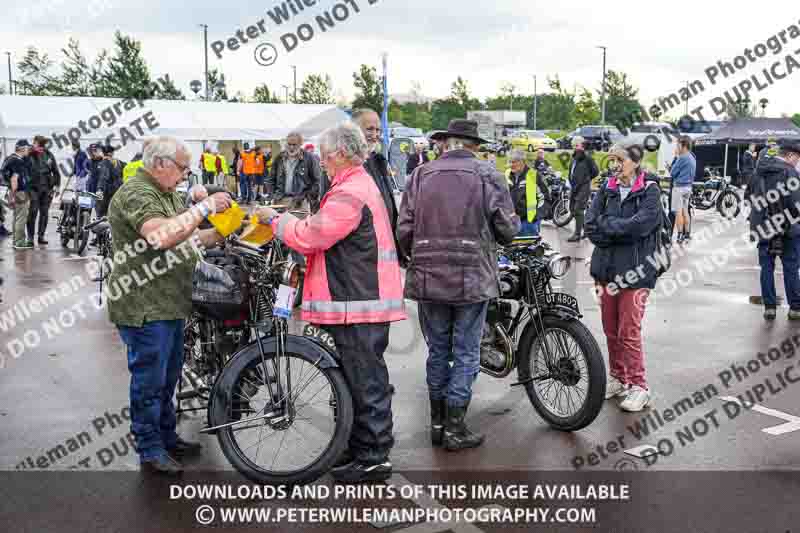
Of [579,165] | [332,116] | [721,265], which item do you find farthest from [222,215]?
[332,116]

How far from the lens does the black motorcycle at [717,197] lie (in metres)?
22.1

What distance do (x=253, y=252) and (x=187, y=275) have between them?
1.43ft

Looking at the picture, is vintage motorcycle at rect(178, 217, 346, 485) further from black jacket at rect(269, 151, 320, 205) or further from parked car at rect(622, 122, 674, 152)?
black jacket at rect(269, 151, 320, 205)

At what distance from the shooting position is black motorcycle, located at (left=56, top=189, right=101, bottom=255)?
14.4 m

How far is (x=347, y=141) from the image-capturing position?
4426 millimetres

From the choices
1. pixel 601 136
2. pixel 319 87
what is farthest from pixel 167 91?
pixel 601 136

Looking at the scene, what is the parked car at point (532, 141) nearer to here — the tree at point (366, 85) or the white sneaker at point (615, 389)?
the tree at point (366, 85)

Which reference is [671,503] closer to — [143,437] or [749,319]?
[143,437]

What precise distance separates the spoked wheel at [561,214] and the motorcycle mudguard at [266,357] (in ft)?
48.7

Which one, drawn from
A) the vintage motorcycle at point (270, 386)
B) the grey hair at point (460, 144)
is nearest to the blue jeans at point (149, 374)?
the vintage motorcycle at point (270, 386)

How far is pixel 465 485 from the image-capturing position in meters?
4.47

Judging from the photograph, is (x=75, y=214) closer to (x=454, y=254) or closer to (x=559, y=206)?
(x=559, y=206)

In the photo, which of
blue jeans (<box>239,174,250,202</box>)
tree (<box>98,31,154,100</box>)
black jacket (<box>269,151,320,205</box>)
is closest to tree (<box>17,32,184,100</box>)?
tree (<box>98,31,154,100</box>)

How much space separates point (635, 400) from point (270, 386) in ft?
8.76
